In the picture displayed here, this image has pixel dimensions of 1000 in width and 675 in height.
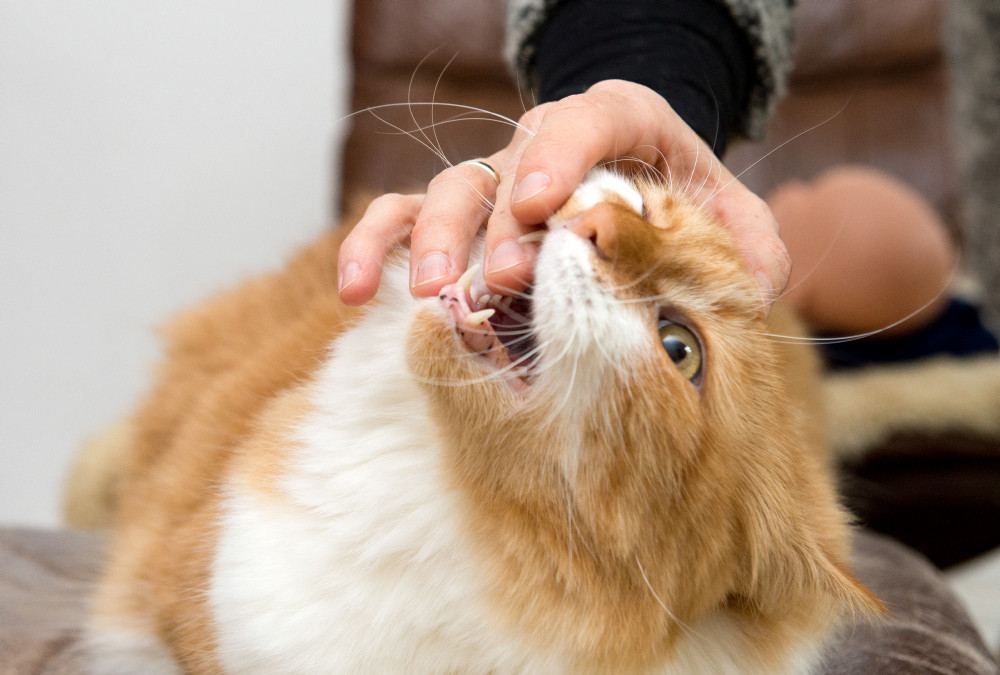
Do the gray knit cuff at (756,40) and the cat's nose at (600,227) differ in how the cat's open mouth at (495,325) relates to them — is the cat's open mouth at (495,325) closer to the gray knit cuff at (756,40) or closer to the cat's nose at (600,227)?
the cat's nose at (600,227)

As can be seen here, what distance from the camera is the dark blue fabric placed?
270cm

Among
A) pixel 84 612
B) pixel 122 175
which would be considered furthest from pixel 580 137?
pixel 122 175

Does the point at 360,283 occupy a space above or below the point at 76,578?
above

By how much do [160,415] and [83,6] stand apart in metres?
1.42

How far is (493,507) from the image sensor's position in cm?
86

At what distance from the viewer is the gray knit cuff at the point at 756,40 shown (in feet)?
3.81

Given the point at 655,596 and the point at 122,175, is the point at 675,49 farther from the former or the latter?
the point at 122,175

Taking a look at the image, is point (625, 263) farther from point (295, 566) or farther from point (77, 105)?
point (77, 105)

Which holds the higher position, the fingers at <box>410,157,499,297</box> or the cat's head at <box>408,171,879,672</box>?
the fingers at <box>410,157,499,297</box>

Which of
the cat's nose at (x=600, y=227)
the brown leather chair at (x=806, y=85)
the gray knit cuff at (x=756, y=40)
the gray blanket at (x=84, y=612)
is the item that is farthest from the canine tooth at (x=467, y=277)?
the brown leather chair at (x=806, y=85)

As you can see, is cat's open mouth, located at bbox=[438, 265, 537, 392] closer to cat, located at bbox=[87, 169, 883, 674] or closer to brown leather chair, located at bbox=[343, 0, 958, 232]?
cat, located at bbox=[87, 169, 883, 674]

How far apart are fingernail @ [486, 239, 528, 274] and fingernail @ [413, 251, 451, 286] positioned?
5cm

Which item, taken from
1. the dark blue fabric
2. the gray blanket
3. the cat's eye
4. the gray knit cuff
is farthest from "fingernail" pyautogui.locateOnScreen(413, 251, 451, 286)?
the dark blue fabric

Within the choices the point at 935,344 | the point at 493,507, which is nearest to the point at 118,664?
the point at 493,507
